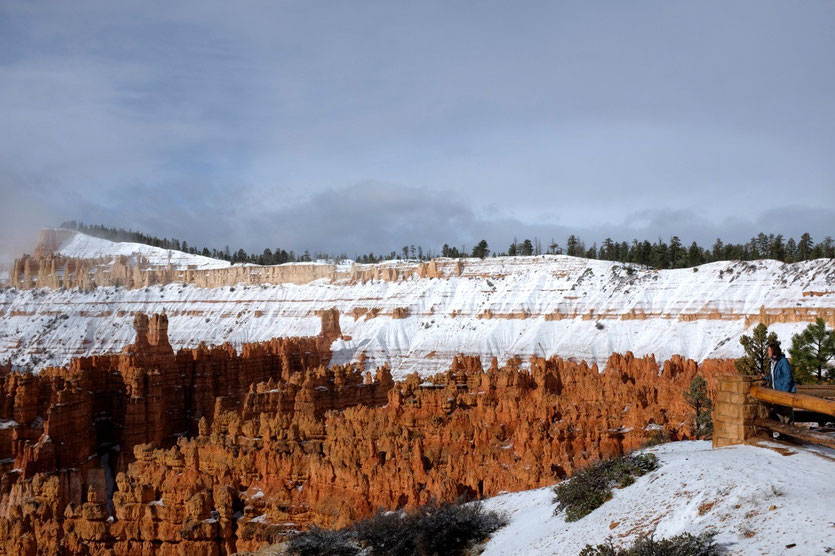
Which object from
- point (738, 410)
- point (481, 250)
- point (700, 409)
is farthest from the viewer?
point (481, 250)

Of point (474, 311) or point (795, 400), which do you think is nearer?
point (795, 400)

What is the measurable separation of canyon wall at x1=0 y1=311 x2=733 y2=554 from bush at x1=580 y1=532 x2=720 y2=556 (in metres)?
10.8

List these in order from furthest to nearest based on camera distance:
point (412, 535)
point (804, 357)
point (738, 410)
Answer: point (804, 357) → point (412, 535) → point (738, 410)

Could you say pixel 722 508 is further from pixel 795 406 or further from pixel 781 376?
pixel 781 376

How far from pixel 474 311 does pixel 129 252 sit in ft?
263

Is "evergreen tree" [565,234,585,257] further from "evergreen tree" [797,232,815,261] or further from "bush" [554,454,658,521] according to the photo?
"bush" [554,454,658,521]

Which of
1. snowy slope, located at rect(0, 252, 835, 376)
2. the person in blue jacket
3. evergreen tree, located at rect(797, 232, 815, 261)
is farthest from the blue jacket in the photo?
evergreen tree, located at rect(797, 232, 815, 261)

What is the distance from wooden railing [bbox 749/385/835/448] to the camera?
9977 millimetres

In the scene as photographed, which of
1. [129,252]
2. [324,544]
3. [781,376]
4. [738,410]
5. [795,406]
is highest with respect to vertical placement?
[129,252]

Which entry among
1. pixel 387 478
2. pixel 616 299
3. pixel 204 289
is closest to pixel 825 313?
pixel 616 299

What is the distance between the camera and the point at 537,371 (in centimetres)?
4081

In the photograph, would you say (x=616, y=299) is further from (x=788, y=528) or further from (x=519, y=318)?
(x=788, y=528)

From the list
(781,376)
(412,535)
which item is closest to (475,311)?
(412,535)

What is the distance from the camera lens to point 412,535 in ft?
44.8
